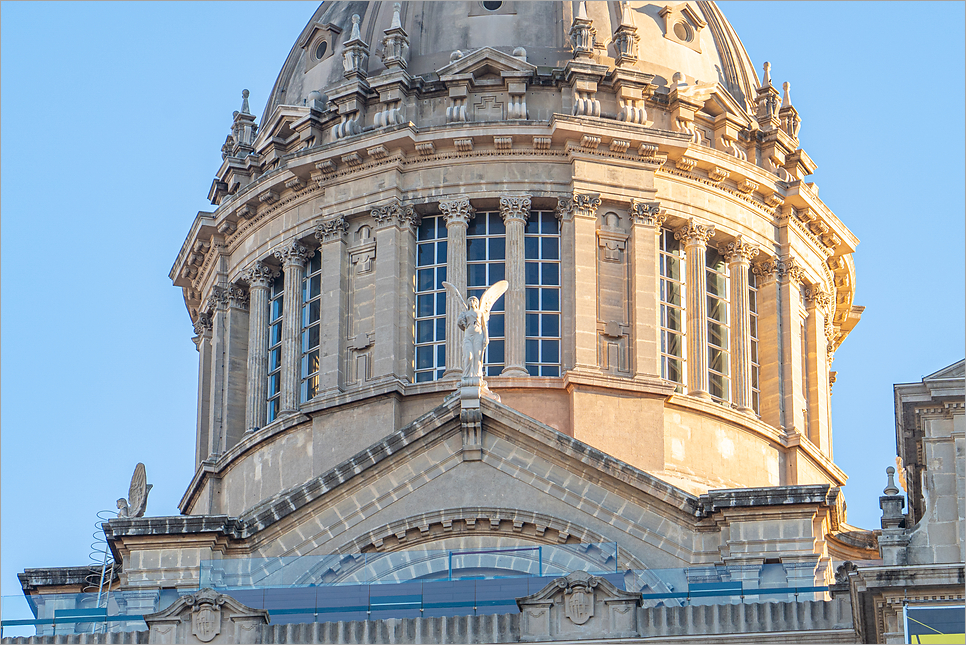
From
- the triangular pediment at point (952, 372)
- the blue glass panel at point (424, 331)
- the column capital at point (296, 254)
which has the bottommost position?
the triangular pediment at point (952, 372)

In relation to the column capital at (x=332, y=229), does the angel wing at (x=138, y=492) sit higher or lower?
lower

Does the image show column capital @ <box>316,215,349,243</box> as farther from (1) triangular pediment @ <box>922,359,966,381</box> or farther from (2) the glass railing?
(1) triangular pediment @ <box>922,359,966,381</box>

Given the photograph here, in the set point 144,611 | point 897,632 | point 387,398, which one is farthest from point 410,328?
point 897,632

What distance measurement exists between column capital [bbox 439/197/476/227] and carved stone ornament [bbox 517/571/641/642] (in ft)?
55.7

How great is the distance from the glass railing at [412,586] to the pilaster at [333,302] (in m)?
9.93

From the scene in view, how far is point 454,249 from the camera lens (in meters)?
55.6

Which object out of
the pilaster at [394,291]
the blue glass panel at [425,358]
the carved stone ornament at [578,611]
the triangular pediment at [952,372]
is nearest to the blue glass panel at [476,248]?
the pilaster at [394,291]

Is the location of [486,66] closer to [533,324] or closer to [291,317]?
[533,324]

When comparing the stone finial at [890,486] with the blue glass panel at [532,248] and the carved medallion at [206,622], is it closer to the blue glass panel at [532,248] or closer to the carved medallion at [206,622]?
the carved medallion at [206,622]

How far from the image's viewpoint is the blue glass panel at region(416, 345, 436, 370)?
55000mm

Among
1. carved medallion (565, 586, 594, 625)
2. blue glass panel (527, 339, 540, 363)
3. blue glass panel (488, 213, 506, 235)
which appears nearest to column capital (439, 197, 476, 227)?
blue glass panel (488, 213, 506, 235)

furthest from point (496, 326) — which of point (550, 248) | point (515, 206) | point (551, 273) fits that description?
point (515, 206)

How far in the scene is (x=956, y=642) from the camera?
3578 centimetres

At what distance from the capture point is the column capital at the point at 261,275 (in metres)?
58.8
